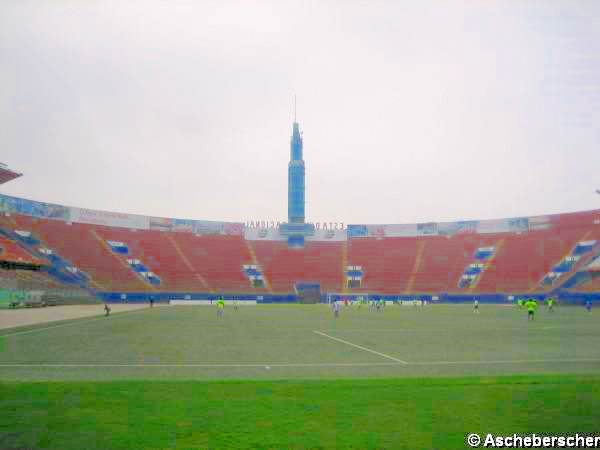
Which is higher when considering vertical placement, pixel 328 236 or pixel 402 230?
pixel 402 230

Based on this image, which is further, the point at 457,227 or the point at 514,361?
the point at 457,227

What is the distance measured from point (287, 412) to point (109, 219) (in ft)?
293

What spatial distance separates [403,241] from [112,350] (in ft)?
288

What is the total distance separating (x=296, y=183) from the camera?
117 metres

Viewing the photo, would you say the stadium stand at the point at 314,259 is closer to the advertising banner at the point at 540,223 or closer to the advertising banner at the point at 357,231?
the advertising banner at the point at 540,223

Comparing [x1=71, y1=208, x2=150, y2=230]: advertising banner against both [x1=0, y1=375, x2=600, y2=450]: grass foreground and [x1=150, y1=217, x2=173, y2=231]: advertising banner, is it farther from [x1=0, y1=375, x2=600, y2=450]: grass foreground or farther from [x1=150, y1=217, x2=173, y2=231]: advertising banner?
[x1=0, y1=375, x2=600, y2=450]: grass foreground

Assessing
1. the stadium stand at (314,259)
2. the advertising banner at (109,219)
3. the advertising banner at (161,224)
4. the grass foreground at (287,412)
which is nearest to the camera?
the grass foreground at (287,412)

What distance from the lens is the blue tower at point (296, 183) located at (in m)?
115

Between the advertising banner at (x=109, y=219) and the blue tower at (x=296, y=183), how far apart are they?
114ft

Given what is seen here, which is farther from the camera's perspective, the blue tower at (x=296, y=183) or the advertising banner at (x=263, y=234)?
the blue tower at (x=296, y=183)

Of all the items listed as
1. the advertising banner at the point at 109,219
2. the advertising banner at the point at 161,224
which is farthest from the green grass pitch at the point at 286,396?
the advertising banner at the point at 161,224

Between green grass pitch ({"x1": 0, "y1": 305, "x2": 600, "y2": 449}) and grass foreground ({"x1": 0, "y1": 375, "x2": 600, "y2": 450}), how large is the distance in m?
0.02

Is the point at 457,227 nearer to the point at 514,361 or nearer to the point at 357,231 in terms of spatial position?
the point at 357,231

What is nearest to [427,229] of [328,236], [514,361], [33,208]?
[328,236]
